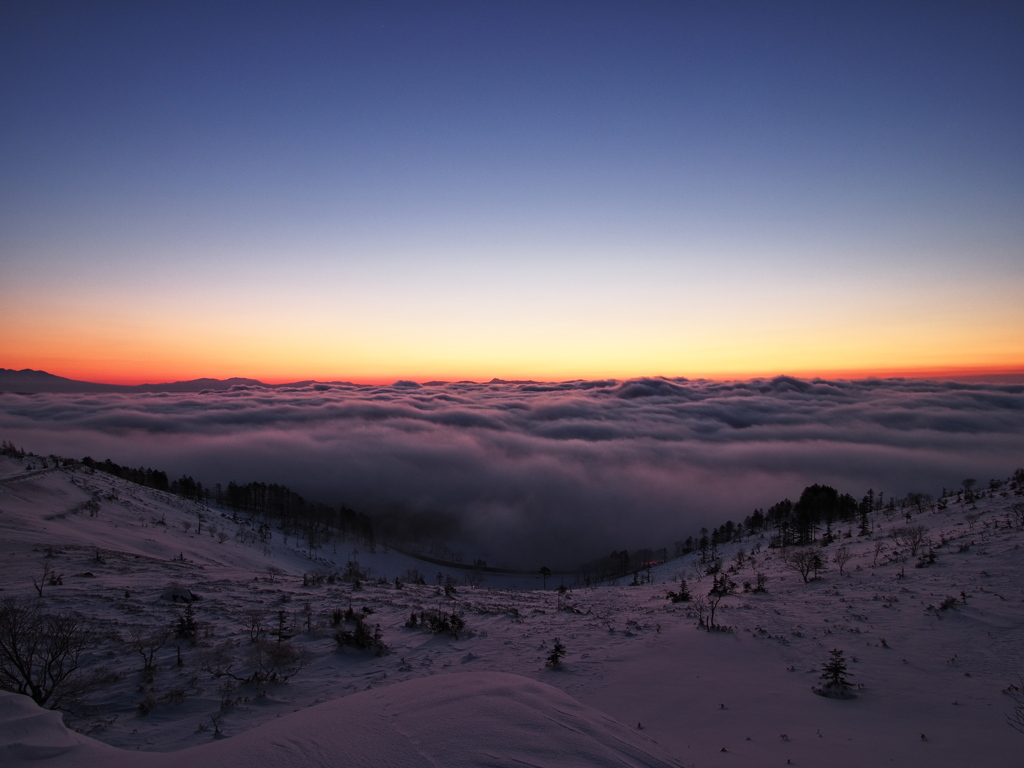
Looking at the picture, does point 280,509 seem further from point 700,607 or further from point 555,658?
point 555,658

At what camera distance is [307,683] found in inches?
389

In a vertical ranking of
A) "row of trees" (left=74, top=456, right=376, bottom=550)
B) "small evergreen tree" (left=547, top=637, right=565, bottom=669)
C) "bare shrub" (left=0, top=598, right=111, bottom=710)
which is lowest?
"row of trees" (left=74, top=456, right=376, bottom=550)

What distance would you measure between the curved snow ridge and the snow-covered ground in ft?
0.10

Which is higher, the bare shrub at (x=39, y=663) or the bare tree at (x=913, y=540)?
the bare shrub at (x=39, y=663)

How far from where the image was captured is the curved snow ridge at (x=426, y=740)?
4461 mm

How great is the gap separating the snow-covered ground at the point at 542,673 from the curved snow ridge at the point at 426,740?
30 mm

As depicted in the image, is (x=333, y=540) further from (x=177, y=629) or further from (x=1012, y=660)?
(x=1012, y=660)

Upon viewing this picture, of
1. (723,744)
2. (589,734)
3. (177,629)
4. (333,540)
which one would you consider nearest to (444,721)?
(589,734)

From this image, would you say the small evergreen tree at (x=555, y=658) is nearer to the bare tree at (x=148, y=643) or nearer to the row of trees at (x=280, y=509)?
the bare tree at (x=148, y=643)

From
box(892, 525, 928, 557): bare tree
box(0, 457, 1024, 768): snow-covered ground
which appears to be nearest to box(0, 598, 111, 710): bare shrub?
box(0, 457, 1024, 768): snow-covered ground

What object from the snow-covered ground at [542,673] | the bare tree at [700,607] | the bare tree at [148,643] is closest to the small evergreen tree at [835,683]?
the snow-covered ground at [542,673]

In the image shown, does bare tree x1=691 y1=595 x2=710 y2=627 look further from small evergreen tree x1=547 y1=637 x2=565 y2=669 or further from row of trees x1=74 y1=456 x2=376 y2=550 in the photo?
row of trees x1=74 y1=456 x2=376 y2=550

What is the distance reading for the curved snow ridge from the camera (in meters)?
4.46

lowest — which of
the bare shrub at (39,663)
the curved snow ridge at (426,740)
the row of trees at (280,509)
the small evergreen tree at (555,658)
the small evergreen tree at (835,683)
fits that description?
the row of trees at (280,509)
